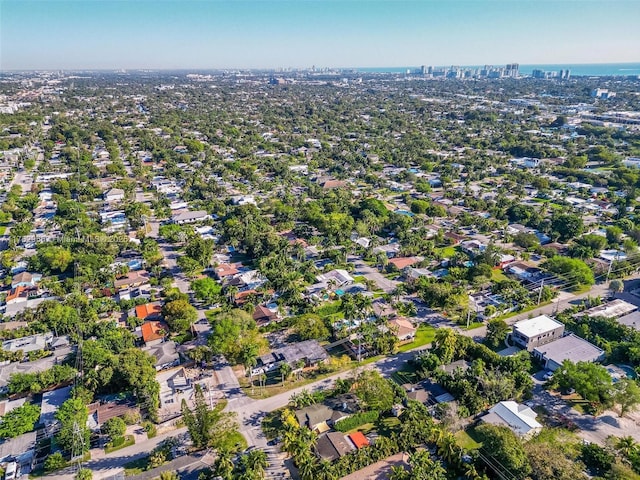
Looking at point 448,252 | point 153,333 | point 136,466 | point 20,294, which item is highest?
point 448,252

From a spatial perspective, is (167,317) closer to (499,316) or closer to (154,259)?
(154,259)

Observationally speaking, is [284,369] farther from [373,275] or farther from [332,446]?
[373,275]

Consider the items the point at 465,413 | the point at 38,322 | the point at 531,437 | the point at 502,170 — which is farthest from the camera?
the point at 502,170

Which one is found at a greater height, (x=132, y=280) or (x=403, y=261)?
(x=403, y=261)

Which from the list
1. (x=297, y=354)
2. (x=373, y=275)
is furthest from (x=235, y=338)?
(x=373, y=275)

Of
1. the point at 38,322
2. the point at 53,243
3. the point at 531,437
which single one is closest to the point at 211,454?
the point at 531,437

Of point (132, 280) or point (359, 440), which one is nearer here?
point (359, 440)

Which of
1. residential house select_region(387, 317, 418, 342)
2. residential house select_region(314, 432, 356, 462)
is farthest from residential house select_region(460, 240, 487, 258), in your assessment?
residential house select_region(314, 432, 356, 462)
